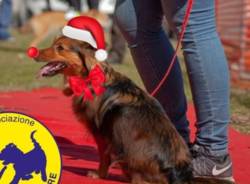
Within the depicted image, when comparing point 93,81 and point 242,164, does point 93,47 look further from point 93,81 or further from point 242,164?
point 242,164

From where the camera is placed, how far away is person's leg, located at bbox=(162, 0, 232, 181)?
11.8 feet

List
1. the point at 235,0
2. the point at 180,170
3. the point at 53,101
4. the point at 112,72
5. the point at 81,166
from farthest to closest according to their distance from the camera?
the point at 235,0, the point at 53,101, the point at 81,166, the point at 112,72, the point at 180,170

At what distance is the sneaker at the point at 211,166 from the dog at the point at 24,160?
1.08 m

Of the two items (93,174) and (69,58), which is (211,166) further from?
(69,58)

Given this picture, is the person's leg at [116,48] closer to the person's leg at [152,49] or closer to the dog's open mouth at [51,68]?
the person's leg at [152,49]

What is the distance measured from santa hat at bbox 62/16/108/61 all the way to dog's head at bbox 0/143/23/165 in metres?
0.81

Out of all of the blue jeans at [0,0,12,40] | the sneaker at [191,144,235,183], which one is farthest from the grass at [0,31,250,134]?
the blue jeans at [0,0,12,40]

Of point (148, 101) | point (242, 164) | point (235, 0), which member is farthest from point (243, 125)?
point (235, 0)

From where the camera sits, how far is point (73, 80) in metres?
3.60

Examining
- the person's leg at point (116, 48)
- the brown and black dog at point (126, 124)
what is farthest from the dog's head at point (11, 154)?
the person's leg at point (116, 48)

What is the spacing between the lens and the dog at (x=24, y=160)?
294 cm

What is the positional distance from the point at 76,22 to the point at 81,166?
0.93 metres

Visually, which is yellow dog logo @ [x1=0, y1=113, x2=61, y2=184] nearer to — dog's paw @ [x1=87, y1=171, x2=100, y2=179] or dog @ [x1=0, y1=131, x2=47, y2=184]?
dog @ [x1=0, y1=131, x2=47, y2=184]

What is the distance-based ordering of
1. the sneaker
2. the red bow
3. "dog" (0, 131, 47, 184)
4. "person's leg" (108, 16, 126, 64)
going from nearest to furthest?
1. "dog" (0, 131, 47, 184)
2. the red bow
3. the sneaker
4. "person's leg" (108, 16, 126, 64)
